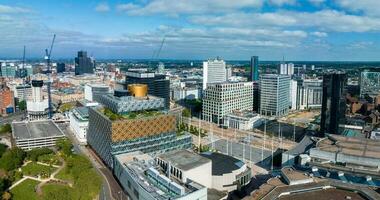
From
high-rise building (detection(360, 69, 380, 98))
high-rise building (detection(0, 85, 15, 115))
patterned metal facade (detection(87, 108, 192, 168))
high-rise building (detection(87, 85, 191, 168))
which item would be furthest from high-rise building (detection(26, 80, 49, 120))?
high-rise building (detection(360, 69, 380, 98))

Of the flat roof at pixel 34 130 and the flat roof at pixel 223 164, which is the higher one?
the flat roof at pixel 223 164

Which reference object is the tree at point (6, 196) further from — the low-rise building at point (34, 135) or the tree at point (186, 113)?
the tree at point (186, 113)

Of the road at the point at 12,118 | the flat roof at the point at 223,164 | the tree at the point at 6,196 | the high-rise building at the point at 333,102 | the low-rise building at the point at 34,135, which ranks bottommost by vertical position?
the tree at the point at 6,196

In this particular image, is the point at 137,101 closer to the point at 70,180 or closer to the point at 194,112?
the point at 70,180

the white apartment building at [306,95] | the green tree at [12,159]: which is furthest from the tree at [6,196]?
the white apartment building at [306,95]

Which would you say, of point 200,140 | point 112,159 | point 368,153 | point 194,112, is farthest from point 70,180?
point 194,112

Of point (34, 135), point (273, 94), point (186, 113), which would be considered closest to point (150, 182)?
point (34, 135)
